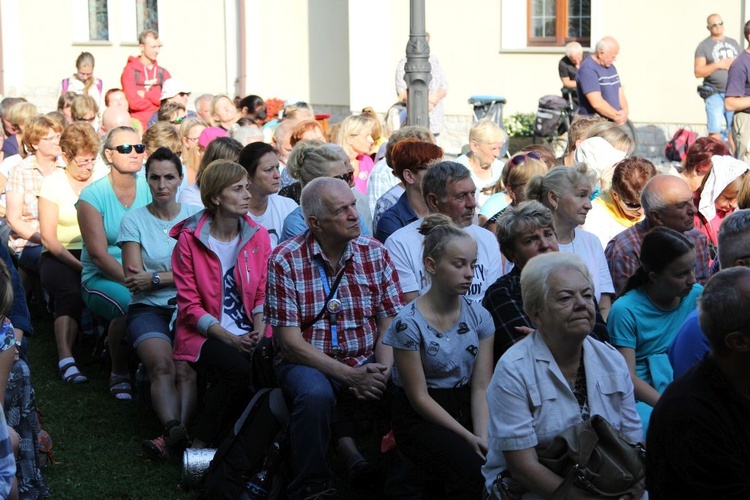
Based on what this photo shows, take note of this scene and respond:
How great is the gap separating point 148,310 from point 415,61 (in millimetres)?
5003

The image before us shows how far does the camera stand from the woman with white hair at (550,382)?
12.3ft

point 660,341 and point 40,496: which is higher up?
point 660,341

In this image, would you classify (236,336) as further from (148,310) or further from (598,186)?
(598,186)

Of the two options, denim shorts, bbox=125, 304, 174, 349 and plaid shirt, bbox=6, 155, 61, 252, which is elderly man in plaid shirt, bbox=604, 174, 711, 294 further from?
plaid shirt, bbox=6, 155, 61, 252

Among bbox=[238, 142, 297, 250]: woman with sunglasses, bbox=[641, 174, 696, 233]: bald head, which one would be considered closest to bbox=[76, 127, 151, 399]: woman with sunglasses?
bbox=[238, 142, 297, 250]: woman with sunglasses

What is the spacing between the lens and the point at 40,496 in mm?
5230

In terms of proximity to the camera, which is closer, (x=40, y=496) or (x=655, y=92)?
(x=40, y=496)

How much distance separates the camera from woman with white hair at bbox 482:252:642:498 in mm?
3754

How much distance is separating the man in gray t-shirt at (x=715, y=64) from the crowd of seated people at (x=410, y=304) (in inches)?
269

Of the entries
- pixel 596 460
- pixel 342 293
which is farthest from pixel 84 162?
pixel 596 460

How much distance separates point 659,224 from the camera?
6.08 metres

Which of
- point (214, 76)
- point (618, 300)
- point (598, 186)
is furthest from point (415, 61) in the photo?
point (214, 76)

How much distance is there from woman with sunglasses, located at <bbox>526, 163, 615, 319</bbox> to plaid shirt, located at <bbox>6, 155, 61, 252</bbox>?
4.38 metres

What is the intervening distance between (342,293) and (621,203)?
8.17 ft
